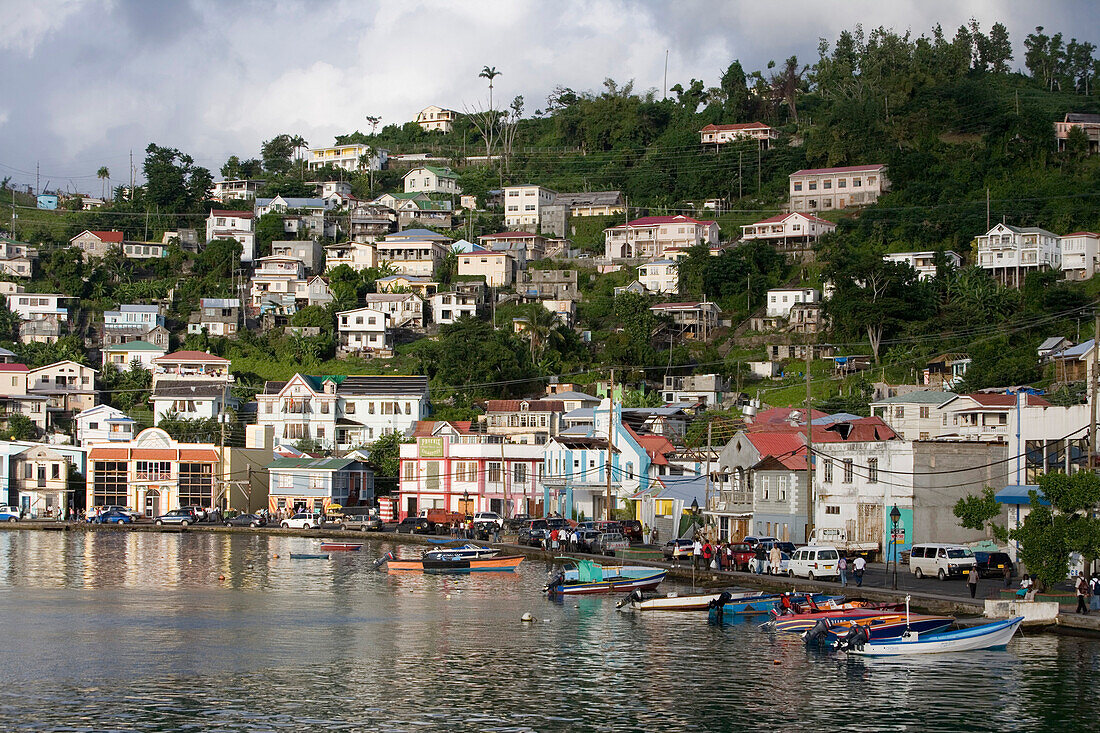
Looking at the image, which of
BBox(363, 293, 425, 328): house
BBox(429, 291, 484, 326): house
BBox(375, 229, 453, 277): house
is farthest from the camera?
BBox(375, 229, 453, 277): house

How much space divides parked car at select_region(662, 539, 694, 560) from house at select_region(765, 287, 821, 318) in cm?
5896

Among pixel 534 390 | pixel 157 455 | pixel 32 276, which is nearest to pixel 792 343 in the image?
pixel 534 390

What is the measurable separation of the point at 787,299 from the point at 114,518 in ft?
208

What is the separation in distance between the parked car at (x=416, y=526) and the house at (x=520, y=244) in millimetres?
61300

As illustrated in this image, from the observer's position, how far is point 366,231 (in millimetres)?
158750

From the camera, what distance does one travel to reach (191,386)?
381ft

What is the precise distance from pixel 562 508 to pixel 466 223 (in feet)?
263

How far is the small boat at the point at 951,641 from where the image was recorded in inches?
1500

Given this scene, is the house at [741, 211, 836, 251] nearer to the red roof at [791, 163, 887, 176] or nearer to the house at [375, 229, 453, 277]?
the red roof at [791, 163, 887, 176]

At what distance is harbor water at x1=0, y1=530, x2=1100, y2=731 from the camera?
30.6m

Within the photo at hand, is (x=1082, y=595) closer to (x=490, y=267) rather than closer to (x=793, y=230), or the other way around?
(x=793, y=230)

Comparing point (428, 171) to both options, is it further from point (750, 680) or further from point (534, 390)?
point (750, 680)

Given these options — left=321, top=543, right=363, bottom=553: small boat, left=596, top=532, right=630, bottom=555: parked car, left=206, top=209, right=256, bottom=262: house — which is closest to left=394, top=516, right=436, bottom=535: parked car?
left=321, top=543, right=363, bottom=553: small boat

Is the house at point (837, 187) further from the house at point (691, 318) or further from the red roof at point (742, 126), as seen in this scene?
the house at point (691, 318)
